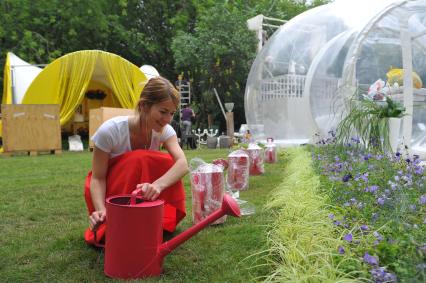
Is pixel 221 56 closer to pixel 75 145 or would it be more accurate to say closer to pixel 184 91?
pixel 184 91

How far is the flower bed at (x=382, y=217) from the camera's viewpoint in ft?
4.57

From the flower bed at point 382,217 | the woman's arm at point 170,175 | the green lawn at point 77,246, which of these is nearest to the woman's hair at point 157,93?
the woman's arm at point 170,175

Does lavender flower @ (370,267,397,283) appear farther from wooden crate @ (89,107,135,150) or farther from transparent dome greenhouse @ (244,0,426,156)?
wooden crate @ (89,107,135,150)

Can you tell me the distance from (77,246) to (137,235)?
2.43 feet

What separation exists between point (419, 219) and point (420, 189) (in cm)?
69

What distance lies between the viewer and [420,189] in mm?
2496

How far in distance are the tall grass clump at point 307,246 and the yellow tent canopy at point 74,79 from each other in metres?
8.43

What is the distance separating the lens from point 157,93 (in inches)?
80.7

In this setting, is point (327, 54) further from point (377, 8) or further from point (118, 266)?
point (118, 266)

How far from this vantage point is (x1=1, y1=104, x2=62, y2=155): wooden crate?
8.56 meters

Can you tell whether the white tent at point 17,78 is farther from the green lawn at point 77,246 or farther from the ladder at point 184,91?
the green lawn at point 77,246

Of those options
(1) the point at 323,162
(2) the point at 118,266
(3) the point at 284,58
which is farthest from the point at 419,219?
(3) the point at 284,58

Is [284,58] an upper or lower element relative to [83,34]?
lower

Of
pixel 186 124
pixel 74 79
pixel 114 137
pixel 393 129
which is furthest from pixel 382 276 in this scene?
pixel 74 79
